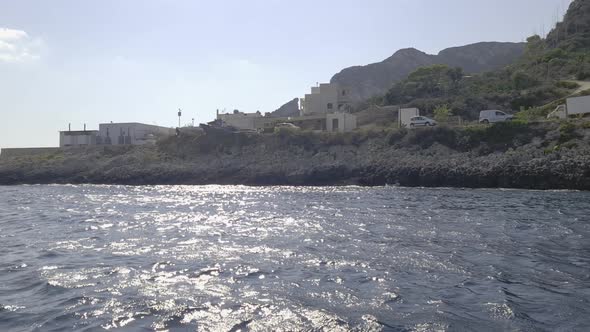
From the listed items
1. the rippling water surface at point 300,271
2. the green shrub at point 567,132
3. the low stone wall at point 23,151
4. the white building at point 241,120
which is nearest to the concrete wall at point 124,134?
the low stone wall at point 23,151

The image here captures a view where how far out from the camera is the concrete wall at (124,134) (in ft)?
Result: 255

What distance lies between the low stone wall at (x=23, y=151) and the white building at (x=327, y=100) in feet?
128

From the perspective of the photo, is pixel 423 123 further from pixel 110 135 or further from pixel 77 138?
pixel 77 138

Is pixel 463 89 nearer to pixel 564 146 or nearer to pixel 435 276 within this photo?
pixel 564 146

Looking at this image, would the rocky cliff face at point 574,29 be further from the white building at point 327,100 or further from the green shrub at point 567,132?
the green shrub at point 567,132

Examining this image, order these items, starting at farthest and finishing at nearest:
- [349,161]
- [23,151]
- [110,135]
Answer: [110,135] → [23,151] → [349,161]

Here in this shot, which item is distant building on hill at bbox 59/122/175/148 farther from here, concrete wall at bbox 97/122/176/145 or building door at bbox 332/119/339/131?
building door at bbox 332/119/339/131

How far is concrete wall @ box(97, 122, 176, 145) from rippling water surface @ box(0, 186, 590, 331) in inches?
2120

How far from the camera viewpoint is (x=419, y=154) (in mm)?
47562

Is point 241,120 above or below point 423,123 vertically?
above

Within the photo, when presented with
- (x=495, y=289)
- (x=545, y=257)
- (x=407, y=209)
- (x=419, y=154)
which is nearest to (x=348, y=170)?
(x=419, y=154)

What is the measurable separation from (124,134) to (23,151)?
568 inches

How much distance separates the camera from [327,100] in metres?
84.8

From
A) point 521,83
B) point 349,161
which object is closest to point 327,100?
point 521,83
